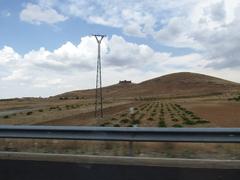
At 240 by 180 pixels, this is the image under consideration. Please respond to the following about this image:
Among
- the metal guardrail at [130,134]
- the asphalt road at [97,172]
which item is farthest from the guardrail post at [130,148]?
the asphalt road at [97,172]

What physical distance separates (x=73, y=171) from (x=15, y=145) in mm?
2877

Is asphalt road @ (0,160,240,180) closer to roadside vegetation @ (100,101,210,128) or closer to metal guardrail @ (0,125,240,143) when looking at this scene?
metal guardrail @ (0,125,240,143)

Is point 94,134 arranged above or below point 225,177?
above

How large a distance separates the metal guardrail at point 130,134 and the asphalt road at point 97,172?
2.55ft

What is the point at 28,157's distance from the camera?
7727 millimetres

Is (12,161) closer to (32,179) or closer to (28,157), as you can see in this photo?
(28,157)

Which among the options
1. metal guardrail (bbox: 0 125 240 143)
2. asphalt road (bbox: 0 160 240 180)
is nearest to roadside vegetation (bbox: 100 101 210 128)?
metal guardrail (bbox: 0 125 240 143)

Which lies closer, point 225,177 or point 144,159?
point 225,177

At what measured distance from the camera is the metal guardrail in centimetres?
746

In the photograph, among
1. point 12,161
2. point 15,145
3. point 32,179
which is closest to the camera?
point 32,179

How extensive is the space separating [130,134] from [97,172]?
1.04 metres

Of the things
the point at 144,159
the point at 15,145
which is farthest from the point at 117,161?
the point at 15,145

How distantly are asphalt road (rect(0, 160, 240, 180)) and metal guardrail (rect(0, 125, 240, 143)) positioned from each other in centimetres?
78

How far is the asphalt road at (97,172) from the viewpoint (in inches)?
266
